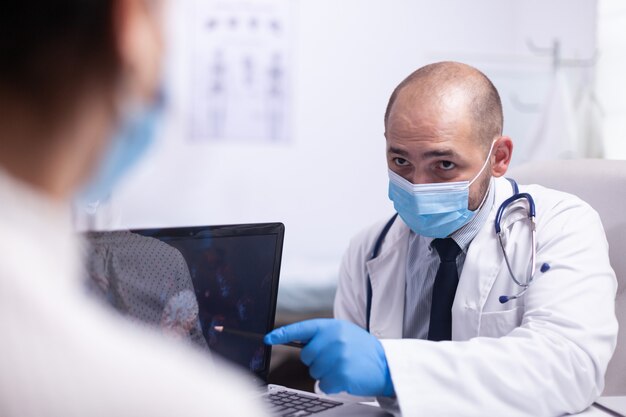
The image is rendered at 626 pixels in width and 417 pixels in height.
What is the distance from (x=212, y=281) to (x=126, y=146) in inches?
24.8

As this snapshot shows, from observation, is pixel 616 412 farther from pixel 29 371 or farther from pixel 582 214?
pixel 29 371

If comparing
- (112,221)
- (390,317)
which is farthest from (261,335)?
(112,221)

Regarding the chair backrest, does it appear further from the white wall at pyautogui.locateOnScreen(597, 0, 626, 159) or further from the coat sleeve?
the white wall at pyautogui.locateOnScreen(597, 0, 626, 159)

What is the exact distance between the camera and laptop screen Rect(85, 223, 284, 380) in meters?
0.80

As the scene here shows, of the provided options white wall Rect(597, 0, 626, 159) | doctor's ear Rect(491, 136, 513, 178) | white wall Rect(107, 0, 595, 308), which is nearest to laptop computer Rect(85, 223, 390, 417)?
doctor's ear Rect(491, 136, 513, 178)

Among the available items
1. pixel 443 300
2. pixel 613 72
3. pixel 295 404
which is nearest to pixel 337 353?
pixel 295 404

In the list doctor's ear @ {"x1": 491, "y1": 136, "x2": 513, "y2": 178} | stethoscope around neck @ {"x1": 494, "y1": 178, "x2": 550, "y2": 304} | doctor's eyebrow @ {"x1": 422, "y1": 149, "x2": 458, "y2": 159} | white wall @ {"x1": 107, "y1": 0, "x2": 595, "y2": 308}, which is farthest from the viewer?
white wall @ {"x1": 107, "y1": 0, "x2": 595, "y2": 308}

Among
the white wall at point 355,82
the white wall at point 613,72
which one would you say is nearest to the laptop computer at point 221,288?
the white wall at point 355,82

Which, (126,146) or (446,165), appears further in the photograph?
(446,165)

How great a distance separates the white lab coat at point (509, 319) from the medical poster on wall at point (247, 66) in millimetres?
1916

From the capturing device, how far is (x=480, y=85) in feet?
4.71

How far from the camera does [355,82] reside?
3545 mm

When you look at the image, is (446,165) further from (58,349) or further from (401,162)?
(58,349)

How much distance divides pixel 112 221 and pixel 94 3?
13 centimetres
